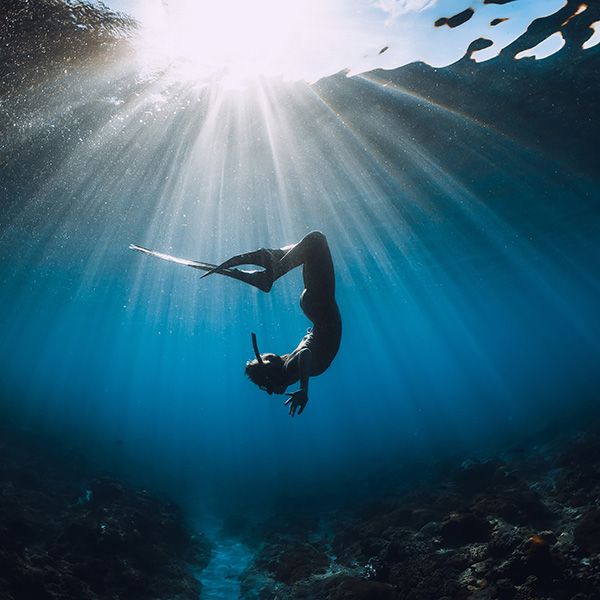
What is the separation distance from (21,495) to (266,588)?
8949mm

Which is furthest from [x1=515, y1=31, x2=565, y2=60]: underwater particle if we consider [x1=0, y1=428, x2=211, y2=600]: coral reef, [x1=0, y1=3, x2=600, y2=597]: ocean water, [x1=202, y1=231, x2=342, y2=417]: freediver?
[x1=0, y1=428, x2=211, y2=600]: coral reef

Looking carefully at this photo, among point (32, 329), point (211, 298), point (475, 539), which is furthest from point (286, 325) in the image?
point (475, 539)

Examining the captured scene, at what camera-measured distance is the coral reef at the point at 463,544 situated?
469 cm

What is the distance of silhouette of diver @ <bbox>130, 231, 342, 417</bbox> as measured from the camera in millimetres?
4148

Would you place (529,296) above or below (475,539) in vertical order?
above

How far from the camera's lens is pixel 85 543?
8148 millimetres

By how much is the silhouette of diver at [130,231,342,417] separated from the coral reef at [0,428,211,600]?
552 centimetres

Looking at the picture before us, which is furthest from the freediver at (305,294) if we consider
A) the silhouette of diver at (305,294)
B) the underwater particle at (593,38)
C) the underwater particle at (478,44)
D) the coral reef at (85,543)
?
the underwater particle at (593,38)

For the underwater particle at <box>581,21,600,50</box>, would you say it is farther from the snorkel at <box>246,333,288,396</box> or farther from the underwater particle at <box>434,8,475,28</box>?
the snorkel at <box>246,333,288,396</box>

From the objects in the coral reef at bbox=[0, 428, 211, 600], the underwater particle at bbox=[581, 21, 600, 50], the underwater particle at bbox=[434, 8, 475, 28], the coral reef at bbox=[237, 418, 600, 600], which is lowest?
the coral reef at bbox=[237, 418, 600, 600]

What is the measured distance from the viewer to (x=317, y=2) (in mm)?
6355

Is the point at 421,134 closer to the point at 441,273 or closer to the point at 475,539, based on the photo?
the point at 475,539

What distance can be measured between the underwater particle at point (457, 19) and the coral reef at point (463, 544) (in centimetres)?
1048

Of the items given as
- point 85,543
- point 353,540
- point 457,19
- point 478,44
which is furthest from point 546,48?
point 85,543
